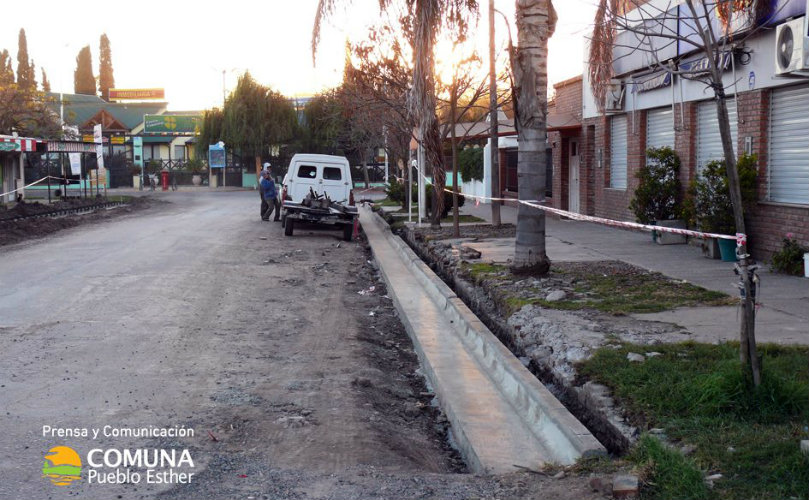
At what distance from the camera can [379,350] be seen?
10.0 m

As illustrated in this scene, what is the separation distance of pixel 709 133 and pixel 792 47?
540 centimetres

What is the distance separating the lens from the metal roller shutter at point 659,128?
19.2 m

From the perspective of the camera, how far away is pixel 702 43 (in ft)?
50.8

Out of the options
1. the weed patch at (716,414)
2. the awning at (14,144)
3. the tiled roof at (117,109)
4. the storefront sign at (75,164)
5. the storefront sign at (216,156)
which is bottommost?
the weed patch at (716,414)

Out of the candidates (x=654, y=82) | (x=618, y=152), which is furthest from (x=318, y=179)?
(x=654, y=82)

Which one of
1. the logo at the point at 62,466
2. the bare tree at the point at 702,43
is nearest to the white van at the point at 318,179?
the bare tree at the point at 702,43

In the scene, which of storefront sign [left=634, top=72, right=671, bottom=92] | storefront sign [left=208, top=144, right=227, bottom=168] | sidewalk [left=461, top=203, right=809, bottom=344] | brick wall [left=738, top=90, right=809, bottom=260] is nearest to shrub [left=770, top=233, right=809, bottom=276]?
sidewalk [left=461, top=203, right=809, bottom=344]

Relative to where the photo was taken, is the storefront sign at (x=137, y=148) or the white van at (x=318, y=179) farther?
the storefront sign at (x=137, y=148)

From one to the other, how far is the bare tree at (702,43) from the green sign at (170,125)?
63495mm

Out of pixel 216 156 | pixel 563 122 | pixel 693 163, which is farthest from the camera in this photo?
pixel 216 156

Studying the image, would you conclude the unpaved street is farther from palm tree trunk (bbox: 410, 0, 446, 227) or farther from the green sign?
the green sign

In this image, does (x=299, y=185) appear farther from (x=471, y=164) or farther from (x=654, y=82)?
(x=471, y=164)

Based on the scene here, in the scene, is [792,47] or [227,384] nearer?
[227,384]

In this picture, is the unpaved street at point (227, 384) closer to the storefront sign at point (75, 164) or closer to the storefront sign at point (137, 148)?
the storefront sign at point (75, 164)
